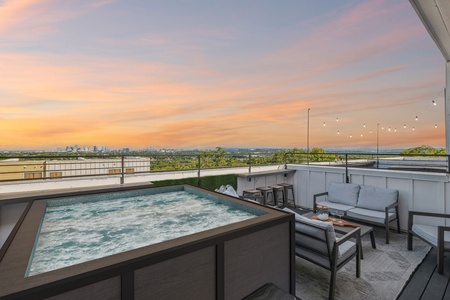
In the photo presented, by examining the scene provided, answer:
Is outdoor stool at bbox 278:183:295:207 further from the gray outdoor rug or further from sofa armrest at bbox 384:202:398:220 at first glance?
the gray outdoor rug

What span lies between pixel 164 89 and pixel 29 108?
3800 millimetres

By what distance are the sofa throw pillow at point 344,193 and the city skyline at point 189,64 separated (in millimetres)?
3143

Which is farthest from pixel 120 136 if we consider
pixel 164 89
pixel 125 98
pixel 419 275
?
pixel 419 275

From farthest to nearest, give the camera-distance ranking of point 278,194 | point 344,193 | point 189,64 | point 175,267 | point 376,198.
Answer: point 189,64 < point 278,194 < point 344,193 < point 376,198 < point 175,267

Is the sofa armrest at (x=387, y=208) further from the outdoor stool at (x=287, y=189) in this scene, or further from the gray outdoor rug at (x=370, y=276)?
the outdoor stool at (x=287, y=189)

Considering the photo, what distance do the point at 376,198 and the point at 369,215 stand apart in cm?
45

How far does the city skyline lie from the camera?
5.14m

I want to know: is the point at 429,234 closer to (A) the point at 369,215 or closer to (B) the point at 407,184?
(A) the point at 369,215

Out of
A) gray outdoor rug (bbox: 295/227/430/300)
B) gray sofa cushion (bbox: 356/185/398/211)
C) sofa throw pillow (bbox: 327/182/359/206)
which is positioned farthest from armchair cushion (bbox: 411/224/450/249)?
sofa throw pillow (bbox: 327/182/359/206)

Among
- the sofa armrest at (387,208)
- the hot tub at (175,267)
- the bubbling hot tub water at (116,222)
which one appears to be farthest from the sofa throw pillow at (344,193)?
the hot tub at (175,267)

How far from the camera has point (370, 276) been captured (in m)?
2.61

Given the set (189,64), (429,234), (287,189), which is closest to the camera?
(429,234)

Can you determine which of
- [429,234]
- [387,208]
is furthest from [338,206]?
[429,234]

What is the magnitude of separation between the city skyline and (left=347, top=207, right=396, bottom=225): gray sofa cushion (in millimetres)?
3360
